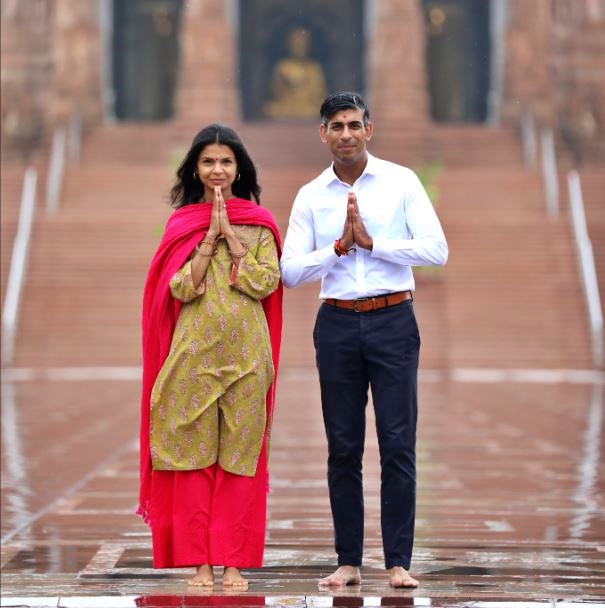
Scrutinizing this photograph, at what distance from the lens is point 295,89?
1706 inches

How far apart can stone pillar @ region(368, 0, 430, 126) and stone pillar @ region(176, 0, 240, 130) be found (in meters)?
3.41

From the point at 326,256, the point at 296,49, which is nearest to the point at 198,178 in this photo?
the point at 326,256

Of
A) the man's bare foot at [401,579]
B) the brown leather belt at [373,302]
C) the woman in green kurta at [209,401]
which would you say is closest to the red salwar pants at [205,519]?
the woman in green kurta at [209,401]

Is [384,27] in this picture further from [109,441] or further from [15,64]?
[109,441]

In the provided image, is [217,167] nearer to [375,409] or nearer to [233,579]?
[375,409]

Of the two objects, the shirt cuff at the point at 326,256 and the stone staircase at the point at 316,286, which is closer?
the shirt cuff at the point at 326,256

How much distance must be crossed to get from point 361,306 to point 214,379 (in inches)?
22.5

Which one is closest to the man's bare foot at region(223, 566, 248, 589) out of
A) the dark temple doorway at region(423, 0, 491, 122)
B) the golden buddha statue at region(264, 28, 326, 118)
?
the golden buddha statue at region(264, 28, 326, 118)

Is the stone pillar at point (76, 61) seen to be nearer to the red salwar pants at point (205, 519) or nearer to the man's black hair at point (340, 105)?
the man's black hair at point (340, 105)

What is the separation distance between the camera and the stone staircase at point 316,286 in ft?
78.0

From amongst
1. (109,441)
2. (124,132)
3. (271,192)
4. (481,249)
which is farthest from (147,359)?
(124,132)

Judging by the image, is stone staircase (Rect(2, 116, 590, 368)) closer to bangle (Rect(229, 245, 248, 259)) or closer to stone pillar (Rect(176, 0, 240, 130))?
stone pillar (Rect(176, 0, 240, 130))

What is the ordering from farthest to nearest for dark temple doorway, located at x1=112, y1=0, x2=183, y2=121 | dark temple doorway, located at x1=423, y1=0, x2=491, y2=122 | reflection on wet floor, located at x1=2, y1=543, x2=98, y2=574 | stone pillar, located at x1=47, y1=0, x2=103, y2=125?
dark temple doorway, located at x1=423, y1=0, x2=491, y2=122
dark temple doorway, located at x1=112, y1=0, x2=183, y2=121
stone pillar, located at x1=47, y1=0, x2=103, y2=125
reflection on wet floor, located at x1=2, y1=543, x2=98, y2=574

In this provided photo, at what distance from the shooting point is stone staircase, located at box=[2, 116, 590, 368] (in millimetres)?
23766
